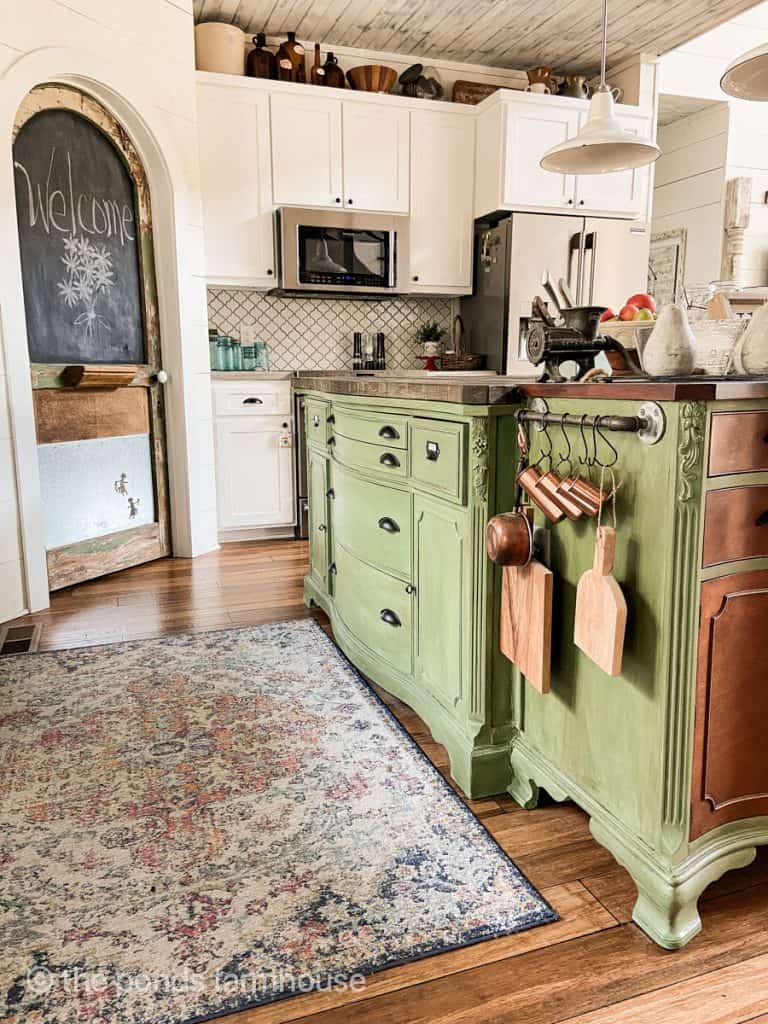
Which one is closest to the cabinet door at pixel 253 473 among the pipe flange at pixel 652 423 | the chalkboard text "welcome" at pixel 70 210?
the chalkboard text "welcome" at pixel 70 210

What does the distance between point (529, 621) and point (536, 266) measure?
343cm

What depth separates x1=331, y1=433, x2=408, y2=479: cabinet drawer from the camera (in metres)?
1.95

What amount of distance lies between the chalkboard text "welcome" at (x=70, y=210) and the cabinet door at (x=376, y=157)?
1385mm

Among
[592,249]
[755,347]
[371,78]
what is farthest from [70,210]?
[755,347]

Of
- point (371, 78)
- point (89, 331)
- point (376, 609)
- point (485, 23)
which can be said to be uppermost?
point (485, 23)

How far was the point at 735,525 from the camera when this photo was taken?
121cm

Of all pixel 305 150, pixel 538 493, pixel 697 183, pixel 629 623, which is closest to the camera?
pixel 629 623

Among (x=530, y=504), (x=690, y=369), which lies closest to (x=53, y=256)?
(x=530, y=504)

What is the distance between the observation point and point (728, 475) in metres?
1.18

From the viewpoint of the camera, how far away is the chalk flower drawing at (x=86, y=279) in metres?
3.36

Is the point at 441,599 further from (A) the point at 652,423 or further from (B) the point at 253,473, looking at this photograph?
(B) the point at 253,473

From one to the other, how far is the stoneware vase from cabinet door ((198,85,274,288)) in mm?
3380

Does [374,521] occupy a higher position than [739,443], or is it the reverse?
[739,443]

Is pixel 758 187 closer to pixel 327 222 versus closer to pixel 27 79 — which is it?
pixel 327 222
